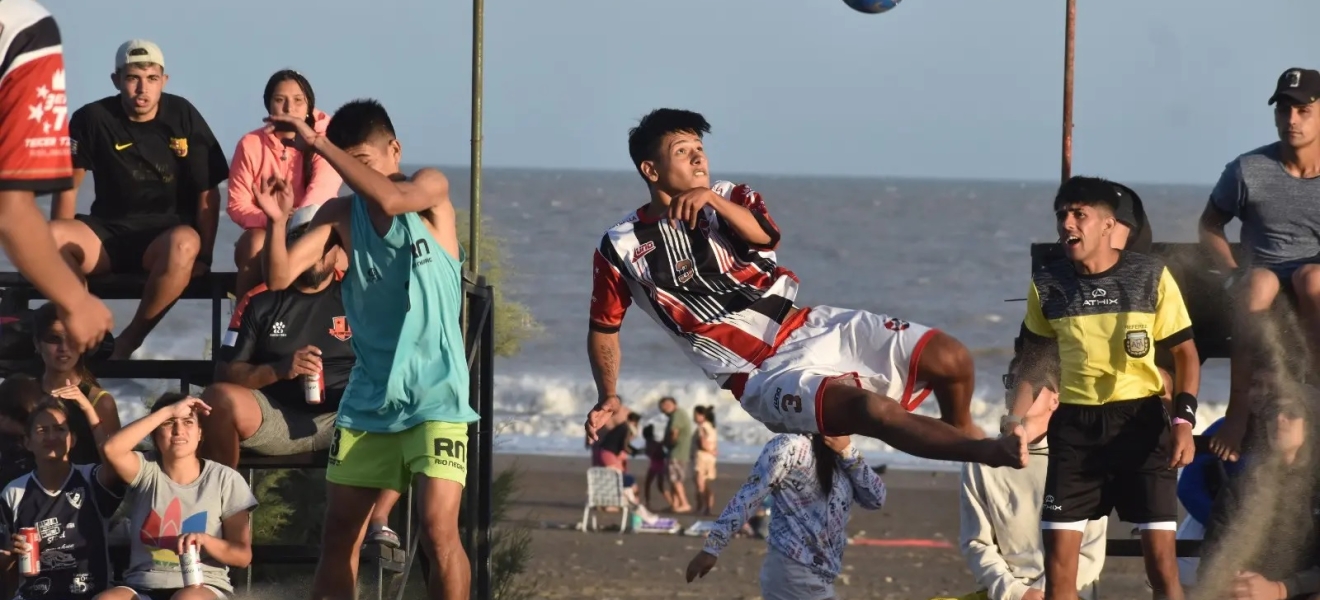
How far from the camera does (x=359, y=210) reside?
6.27m

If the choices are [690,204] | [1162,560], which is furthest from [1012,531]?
[690,204]

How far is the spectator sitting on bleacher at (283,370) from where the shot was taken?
6746mm

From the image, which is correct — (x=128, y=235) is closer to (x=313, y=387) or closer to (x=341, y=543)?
(x=313, y=387)

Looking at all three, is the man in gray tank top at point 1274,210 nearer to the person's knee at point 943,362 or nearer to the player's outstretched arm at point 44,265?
the person's knee at point 943,362

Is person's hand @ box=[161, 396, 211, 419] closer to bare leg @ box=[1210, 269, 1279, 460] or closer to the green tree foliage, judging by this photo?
bare leg @ box=[1210, 269, 1279, 460]

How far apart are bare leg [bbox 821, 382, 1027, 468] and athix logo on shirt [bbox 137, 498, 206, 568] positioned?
2476 mm

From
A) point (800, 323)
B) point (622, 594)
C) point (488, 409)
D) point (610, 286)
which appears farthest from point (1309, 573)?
point (622, 594)

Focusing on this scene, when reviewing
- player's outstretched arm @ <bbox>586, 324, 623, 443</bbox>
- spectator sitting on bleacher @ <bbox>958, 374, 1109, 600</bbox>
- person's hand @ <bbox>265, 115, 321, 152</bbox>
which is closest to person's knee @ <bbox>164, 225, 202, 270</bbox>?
person's hand @ <bbox>265, 115, 321, 152</bbox>

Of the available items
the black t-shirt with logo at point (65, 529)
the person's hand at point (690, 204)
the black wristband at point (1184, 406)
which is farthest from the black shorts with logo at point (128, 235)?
the black wristband at point (1184, 406)

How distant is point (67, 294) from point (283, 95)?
144 inches

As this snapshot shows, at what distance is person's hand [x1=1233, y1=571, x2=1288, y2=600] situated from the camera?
6.48 m

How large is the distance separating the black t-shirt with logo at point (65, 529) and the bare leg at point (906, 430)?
2.84 metres

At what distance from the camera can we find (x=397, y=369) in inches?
238

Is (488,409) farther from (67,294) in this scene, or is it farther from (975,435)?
(67,294)
